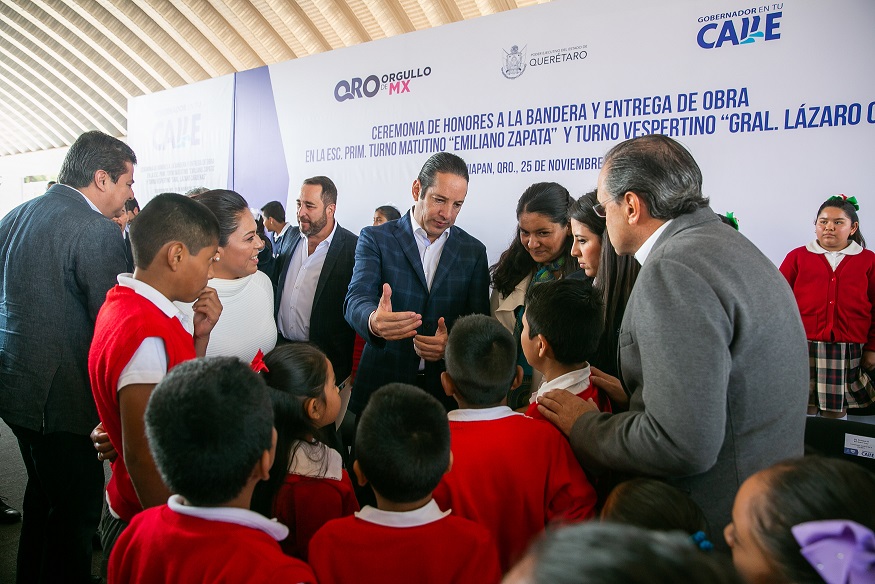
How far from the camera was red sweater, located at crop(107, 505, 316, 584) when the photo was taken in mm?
1084

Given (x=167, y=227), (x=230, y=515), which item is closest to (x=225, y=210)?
(x=167, y=227)

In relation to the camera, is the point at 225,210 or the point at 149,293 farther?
the point at 225,210

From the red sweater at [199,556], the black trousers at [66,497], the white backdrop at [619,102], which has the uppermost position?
the white backdrop at [619,102]

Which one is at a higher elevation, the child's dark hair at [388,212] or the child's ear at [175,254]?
the child's dark hair at [388,212]

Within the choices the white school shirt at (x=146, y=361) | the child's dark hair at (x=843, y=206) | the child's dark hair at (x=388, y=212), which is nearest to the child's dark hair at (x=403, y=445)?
the white school shirt at (x=146, y=361)

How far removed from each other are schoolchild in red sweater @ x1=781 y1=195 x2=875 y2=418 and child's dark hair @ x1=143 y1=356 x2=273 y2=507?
3.43 m

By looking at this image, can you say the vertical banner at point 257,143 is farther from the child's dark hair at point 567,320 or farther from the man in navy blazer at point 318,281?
the child's dark hair at point 567,320

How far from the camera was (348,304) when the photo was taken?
2.75 metres

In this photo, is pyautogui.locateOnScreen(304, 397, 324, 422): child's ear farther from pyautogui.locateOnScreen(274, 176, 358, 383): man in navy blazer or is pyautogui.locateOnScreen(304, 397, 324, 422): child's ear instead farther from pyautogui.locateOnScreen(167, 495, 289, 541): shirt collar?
pyautogui.locateOnScreen(274, 176, 358, 383): man in navy blazer

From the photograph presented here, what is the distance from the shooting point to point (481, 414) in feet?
5.47

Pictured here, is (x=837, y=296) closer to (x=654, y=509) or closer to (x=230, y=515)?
(x=654, y=509)

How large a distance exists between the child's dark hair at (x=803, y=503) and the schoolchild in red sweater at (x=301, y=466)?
1.08 meters

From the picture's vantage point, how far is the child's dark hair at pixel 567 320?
1765mm

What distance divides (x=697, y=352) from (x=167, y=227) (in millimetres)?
1409
